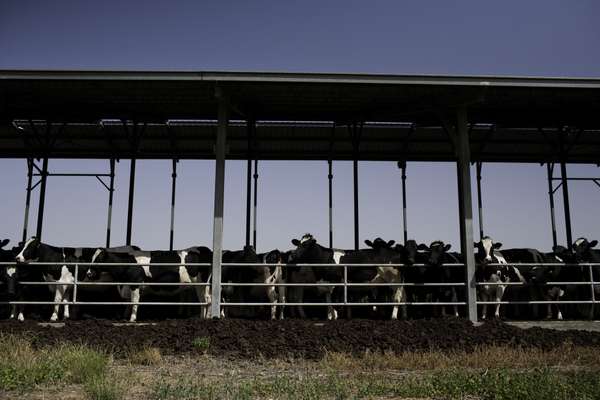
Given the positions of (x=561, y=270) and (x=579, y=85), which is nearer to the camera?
(x=579, y=85)

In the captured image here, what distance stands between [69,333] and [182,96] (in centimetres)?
571

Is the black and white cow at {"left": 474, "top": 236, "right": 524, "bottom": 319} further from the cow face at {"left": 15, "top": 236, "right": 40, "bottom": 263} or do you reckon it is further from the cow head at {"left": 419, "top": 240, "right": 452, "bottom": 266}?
the cow face at {"left": 15, "top": 236, "right": 40, "bottom": 263}

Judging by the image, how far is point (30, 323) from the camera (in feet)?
36.4

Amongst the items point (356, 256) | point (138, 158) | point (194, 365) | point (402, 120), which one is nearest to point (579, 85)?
point (402, 120)

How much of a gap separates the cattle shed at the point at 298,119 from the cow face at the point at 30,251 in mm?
725

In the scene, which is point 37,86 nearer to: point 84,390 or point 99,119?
point 99,119

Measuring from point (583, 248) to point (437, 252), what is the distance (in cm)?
478

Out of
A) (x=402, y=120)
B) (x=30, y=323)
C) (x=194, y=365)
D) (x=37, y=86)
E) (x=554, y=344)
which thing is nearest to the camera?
(x=194, y=365)

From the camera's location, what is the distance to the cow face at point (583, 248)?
1523 cm

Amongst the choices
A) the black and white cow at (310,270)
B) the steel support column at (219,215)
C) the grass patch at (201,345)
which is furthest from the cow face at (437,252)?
the grass patch at (201,345)

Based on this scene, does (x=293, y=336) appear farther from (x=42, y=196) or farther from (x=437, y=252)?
(x=42, y=196)

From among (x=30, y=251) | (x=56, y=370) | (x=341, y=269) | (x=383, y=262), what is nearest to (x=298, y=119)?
(x=341, y=269)

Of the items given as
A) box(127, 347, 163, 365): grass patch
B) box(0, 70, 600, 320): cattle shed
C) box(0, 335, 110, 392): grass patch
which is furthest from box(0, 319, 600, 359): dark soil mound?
box(0, 70, 600, 320): cattle shed

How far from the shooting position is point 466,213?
39.7ft
